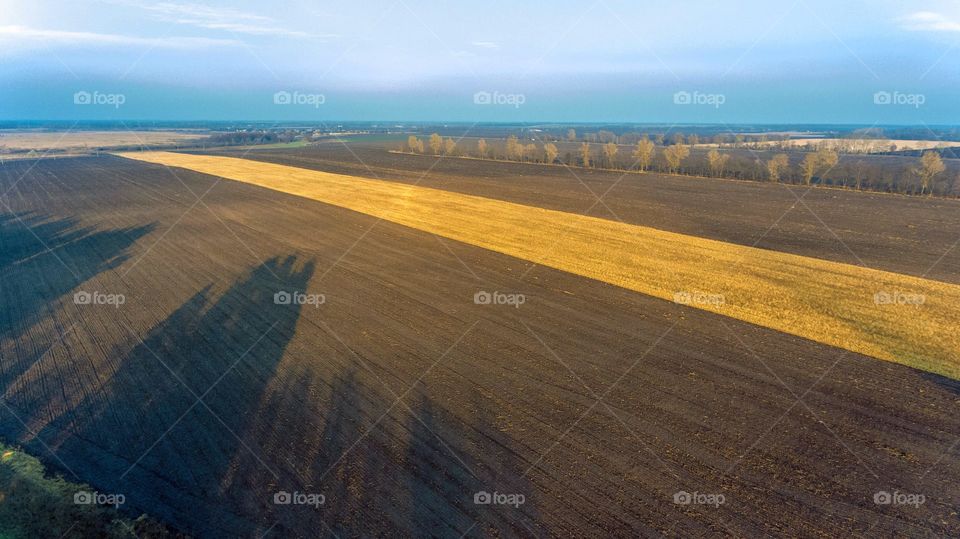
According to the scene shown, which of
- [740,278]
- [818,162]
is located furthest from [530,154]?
[740,278]

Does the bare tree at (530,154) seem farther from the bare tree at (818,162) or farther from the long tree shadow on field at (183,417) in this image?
the long tree shadow on field at (183,417)

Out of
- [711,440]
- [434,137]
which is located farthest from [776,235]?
[434,137]

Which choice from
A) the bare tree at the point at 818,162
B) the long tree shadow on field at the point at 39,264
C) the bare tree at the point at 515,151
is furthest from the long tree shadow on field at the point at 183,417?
the bare tree at the point at 515,151

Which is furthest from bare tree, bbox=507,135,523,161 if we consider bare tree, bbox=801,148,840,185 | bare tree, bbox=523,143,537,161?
bare tree, bbox=801,148,840,185

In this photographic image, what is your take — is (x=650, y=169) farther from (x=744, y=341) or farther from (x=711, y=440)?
(x=711, y=440)

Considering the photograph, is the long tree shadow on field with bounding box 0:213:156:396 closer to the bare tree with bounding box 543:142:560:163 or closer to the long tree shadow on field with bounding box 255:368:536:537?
the long tree shadow on field with bounding box 255:368:536:537

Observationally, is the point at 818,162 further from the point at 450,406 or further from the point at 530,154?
the point at 450,406
